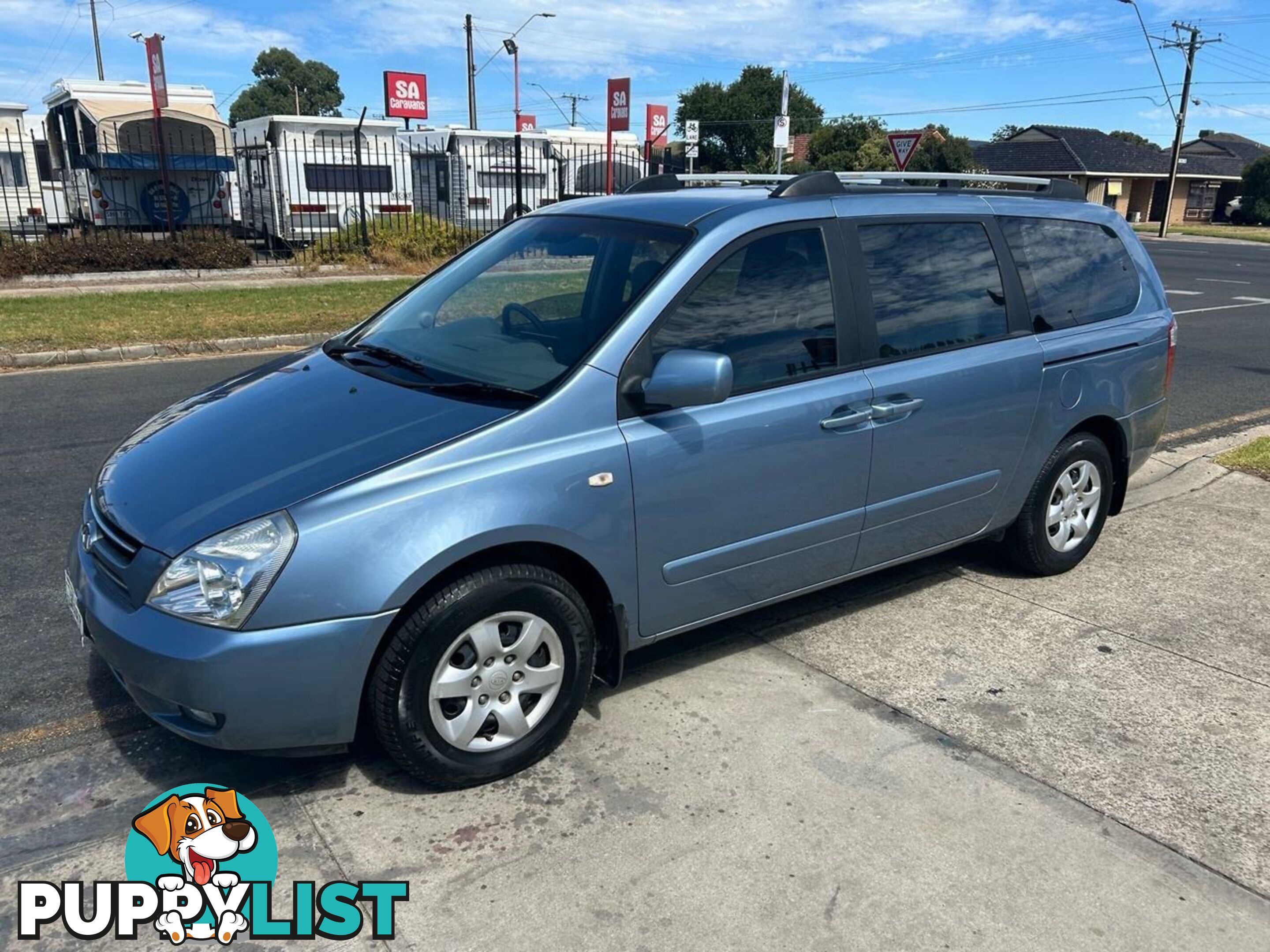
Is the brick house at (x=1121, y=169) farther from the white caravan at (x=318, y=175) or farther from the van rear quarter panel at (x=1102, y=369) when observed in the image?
the van rear quarter panel at (x=1102, y=369)

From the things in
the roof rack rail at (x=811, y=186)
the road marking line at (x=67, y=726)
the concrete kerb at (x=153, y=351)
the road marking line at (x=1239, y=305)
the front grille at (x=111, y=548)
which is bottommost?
the road marking line at (x=67, y=726)

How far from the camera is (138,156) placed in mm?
18922

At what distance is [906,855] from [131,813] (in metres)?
2.24

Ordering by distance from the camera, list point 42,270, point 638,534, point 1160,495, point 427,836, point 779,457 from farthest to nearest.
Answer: point 42,270, point 1160,495, point 779,457, point 638,534, point 427,836

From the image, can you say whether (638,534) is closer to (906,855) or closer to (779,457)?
(779,457)

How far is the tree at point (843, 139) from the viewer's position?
61.0m

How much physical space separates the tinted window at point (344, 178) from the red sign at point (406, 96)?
7.38 m

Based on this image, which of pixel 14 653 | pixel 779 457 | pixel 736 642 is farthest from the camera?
pixel 736 642

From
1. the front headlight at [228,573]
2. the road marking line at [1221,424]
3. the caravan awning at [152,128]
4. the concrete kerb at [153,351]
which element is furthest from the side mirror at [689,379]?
the caravan awning at [152,128]

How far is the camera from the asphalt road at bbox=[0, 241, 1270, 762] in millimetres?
3543

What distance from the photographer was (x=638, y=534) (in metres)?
3.29

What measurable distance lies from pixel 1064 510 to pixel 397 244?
14.9 meters

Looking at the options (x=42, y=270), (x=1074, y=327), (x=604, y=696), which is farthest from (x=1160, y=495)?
(x=42, y=270)

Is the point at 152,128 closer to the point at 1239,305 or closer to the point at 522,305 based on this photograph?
the point at 522,305
